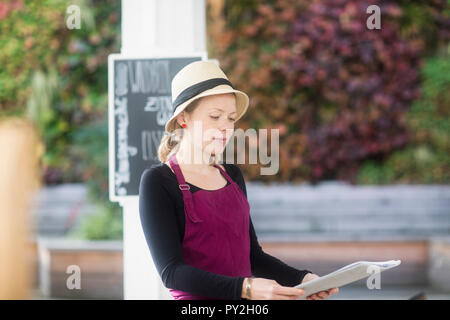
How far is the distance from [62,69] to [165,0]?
10.5ft

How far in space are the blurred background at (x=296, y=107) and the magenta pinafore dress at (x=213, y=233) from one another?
11.6ft

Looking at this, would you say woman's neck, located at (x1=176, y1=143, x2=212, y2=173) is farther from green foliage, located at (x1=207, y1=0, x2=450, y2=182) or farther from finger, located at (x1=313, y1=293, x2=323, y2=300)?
green foliage, located at (x1=207, y1=0, x2=450, y2=182)

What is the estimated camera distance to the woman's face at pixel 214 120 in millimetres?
1603

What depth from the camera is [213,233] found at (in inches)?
62.2

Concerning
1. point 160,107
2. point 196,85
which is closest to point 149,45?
point 160,107

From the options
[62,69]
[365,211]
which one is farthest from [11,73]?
[365,211]

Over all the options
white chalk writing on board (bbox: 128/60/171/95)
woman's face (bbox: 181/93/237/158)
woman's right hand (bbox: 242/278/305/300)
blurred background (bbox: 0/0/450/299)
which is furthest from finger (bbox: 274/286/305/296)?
blurred background (bbox: 0/0/450/299)

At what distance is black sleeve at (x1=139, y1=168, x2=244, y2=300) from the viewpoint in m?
1.45

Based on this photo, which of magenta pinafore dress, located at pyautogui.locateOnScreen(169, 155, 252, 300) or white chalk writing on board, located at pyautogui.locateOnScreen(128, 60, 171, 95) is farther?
white chalk writing on board, located at pyautogui.locateOnScreen(128, 60, 171, 95)

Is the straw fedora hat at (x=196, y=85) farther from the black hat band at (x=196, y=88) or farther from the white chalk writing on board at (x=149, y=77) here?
the white chalk writing on board at (x=149, y=77)

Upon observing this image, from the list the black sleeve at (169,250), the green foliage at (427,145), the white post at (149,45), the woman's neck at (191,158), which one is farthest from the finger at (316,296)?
the green foliage at (427,145)

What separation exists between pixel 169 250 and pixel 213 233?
15 cm
